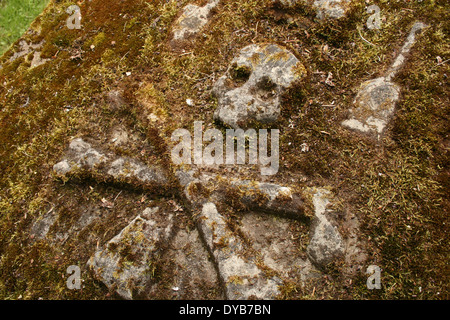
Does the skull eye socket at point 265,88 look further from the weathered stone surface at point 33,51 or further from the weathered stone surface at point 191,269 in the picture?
the weathered stone surface at point 33,51

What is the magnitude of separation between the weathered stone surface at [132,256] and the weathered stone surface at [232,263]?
0.44 m

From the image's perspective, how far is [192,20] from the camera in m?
4.15

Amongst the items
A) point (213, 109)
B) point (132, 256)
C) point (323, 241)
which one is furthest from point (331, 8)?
point (132, 256)

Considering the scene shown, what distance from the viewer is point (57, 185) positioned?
3.55 meters

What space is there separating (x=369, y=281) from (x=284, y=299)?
0.77 metres

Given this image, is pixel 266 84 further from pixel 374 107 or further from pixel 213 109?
pixel 374 107

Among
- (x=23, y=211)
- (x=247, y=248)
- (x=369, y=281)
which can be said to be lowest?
(x=369, y=281)

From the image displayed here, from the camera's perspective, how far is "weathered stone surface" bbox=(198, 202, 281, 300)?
2.81 metres

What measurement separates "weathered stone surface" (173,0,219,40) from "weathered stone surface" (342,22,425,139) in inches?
85.4

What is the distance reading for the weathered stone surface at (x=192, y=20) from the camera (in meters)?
4.09

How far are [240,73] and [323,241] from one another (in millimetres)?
2040

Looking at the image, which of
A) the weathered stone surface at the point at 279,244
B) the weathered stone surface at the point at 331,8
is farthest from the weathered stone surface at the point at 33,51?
the weathered stone surface at the point at 331,8

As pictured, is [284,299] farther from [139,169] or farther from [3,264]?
[3,264]

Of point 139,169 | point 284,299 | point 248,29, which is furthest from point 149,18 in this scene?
point 284,299
